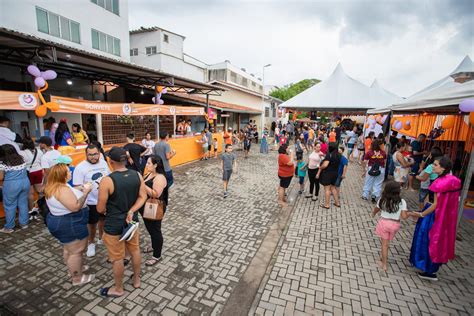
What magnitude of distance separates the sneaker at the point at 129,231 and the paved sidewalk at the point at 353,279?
189 cm

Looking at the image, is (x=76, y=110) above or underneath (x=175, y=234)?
above

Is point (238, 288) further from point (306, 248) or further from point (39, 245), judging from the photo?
point (39, 245)

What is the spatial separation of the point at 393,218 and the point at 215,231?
3.30 metres

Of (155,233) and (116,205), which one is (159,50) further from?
(116,205)

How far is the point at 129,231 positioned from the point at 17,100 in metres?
4.55

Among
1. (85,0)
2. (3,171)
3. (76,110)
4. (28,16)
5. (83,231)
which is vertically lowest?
(83,231)

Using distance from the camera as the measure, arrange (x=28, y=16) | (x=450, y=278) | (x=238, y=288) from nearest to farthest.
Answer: (x=238, y=288) → (x=450, y=278) → (x=28, y=16)

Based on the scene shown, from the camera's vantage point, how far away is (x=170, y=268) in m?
3.83

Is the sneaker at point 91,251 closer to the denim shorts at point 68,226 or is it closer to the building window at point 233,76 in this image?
the denim shorts at point 68,226

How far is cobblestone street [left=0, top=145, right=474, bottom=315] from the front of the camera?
3.11 metres

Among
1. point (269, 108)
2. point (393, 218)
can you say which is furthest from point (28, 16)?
point (269, 108)

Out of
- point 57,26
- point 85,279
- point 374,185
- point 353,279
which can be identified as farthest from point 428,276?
point 57,26

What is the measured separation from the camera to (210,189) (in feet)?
26.1

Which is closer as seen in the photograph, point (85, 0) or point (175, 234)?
point (175, 234)
